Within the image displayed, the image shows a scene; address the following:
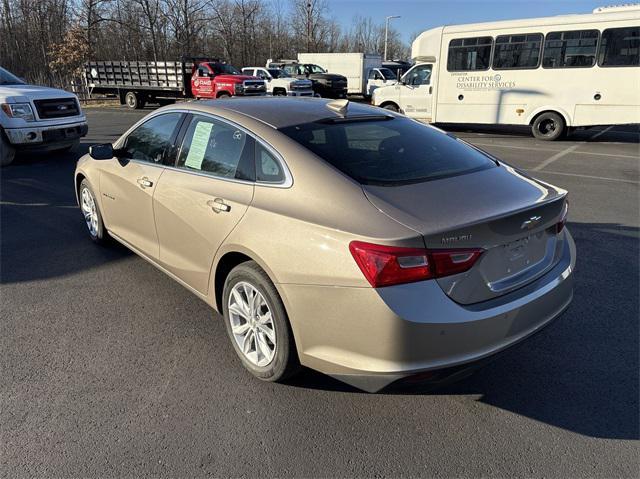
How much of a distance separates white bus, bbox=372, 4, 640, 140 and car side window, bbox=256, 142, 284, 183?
1290cm

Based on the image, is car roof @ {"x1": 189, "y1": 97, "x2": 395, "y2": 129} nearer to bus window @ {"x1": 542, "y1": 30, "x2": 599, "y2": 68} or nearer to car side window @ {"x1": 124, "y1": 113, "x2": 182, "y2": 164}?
car side window @ {"x1": 124, "y1": 113, "x2": 182, "y2": 164}

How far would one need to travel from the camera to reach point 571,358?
3221 millimetres

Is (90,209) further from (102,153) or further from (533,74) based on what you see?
(533,74)

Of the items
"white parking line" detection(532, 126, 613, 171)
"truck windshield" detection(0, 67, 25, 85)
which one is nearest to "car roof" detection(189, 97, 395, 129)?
"white parking line" detection(532, 126, 613, 171)

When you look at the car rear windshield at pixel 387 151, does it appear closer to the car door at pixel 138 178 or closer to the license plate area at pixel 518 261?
the license plate area at pixel 518 261

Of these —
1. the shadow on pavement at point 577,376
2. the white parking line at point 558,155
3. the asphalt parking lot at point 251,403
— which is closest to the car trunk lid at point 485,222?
the shadow on pavement at point 577,376

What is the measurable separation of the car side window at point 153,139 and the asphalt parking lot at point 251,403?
3.74 feet

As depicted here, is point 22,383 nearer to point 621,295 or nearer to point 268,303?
point 268,303

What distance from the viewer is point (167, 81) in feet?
75.4

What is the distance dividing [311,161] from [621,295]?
9.91ft

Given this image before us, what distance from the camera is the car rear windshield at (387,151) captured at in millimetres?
2814

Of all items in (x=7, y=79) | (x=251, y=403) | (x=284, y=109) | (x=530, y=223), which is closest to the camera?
(x=530, y=223)

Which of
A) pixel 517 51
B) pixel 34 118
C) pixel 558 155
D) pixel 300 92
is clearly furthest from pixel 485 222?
pixel 300 92

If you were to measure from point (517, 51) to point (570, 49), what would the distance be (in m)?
1.40
